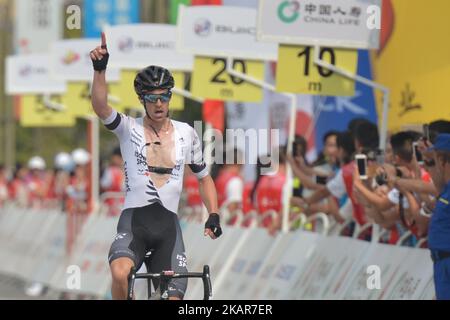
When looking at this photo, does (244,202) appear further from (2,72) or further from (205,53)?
(2,72)

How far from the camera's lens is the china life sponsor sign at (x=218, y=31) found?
16297 mm

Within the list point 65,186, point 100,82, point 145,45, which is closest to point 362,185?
point 100,82

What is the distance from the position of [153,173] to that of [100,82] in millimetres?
807

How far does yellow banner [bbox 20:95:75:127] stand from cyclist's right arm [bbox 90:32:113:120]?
51.3 feet

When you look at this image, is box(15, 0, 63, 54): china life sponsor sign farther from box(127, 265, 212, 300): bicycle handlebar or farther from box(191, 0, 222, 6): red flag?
box(127, 265, 212, 300): bicycle handlebar

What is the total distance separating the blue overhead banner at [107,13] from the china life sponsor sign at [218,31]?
7222 millimetres

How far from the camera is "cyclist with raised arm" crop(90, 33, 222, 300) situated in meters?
9.63

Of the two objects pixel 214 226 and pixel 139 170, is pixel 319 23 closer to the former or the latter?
pixel 139 170

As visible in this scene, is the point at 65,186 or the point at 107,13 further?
the point at 65,186

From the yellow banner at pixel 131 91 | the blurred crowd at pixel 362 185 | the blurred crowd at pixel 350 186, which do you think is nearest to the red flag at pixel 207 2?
the yellow banner at pixel 131 91

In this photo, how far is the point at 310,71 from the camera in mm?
14094

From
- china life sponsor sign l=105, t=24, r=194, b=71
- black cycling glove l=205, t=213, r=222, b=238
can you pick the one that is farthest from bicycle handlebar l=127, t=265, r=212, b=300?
china life sponsor sign l=105, t=24, r=194, b=71
